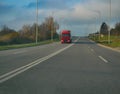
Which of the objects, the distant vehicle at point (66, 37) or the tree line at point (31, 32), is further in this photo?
the tree line at point (31, 32)

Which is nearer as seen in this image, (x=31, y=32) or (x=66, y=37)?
(x=66, y=37)

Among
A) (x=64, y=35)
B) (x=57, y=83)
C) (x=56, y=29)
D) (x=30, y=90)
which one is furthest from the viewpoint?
(x=56, y=29)

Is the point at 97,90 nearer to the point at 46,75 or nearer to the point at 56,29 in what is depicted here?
the point at 46,75

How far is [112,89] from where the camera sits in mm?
9539

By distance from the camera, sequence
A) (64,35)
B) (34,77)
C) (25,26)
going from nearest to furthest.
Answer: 1. (34,77)
2. (64,35)
3. (25,26)

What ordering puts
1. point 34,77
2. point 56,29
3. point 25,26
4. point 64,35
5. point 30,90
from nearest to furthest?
point 30,90
point 34,77
point 64,35
point 25,26
point 56,29

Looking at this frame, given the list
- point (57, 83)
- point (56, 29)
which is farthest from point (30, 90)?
point (56, 29)

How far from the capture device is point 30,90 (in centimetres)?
922

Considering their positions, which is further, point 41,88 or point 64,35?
point 64,35

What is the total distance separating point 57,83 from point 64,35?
6573 cm

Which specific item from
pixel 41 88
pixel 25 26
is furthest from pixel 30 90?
pixel 25 26

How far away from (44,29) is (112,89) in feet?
358

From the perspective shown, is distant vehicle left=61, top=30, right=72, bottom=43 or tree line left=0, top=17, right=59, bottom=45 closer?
distant vehicle left=61, top=30, right=72, bottom=43

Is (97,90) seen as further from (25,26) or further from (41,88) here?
(25,26)
